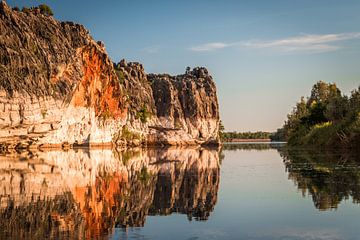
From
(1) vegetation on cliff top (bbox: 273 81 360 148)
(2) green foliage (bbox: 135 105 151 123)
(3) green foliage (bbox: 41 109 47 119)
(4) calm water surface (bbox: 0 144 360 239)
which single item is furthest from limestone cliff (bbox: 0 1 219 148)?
(4) calm water surface (bbox: 0 144 360 239)

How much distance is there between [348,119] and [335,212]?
180ft

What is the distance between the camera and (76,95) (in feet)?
285

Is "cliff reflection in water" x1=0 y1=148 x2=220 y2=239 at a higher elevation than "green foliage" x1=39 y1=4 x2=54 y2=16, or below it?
below

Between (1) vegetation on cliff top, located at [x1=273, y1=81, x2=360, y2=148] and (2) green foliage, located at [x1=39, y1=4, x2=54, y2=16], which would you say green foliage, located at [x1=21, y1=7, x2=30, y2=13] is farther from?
(1) vegetation on cliff top, located at [x1=273, y1=81, x2=360, y2=148]

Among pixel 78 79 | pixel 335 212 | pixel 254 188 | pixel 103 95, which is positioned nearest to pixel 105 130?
pixel 103 95

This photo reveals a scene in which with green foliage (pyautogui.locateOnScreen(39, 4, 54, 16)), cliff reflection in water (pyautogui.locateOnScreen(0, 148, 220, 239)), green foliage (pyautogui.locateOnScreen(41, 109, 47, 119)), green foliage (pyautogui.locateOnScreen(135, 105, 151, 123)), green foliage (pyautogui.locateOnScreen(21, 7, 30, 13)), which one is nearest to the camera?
cliff reflection in water (pyautogui.locateOnScreen(0, 148, 220, 239))

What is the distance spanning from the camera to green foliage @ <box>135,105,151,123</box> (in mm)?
124900

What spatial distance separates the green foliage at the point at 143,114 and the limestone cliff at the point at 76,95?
0.25 m

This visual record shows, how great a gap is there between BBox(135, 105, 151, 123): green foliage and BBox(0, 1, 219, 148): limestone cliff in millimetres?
249

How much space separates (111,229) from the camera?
43.3 feet

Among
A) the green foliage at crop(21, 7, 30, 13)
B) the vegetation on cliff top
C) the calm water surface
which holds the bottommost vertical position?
the calm water surface

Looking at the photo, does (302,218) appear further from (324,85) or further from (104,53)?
(324,85)

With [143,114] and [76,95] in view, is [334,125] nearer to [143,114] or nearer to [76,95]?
[76,95]

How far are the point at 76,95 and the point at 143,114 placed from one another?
40.5 m
